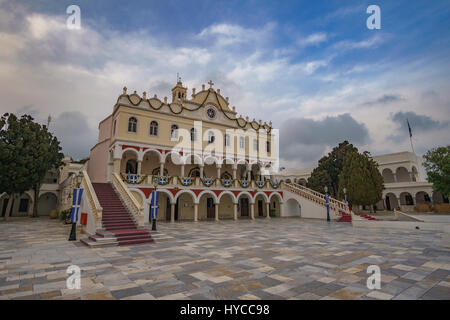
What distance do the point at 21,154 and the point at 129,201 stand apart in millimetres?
16318

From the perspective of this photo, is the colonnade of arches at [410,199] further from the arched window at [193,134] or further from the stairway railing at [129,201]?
the stairway railing at [129,201]

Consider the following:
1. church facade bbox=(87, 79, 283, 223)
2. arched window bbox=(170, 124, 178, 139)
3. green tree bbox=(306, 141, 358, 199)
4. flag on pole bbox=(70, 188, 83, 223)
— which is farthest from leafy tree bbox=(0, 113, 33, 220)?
green tree bbox=(306, 141, 358, 199)

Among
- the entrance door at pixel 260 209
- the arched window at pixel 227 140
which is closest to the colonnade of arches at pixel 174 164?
the arched window at pixel 227 140

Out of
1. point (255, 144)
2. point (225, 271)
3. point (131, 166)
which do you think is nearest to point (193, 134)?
point (131, 166)

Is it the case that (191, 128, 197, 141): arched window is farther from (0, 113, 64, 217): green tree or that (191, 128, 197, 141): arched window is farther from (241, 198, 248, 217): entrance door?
(0, 113, 64, 217): green tree

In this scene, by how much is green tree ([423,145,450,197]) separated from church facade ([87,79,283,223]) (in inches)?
650

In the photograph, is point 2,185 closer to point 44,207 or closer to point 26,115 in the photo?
point 26,115

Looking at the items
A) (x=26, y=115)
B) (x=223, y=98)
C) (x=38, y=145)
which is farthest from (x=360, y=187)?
(x=26, y=115)

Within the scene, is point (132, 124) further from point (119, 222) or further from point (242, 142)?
point (242, 142)

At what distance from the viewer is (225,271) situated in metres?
6.36

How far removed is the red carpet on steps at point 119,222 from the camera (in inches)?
432

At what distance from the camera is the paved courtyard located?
4836 mm

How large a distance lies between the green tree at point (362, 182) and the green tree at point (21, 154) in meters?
33.9

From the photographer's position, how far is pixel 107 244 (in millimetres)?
10156
